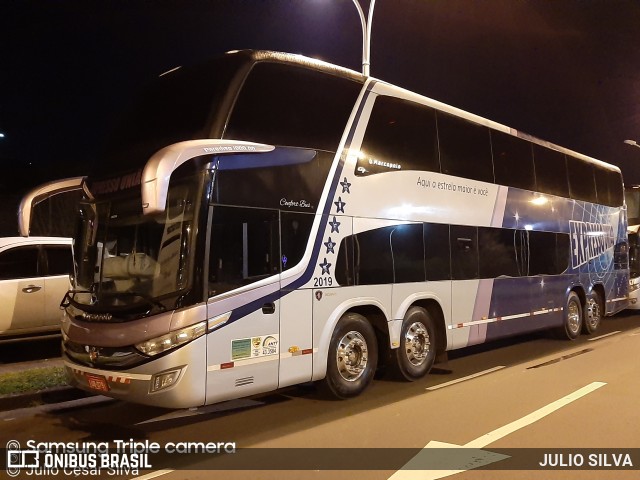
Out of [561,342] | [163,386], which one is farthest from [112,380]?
[561,342]

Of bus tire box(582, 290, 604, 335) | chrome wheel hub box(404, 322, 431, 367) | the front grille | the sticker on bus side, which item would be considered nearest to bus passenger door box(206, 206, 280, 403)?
the sticker on bus side

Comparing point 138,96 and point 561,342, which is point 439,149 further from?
point 561,342

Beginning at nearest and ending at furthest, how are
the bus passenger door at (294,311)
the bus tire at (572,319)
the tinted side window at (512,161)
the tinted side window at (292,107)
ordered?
the tinted side window at (292,107)
the bus passenger door at (294,311)
the tinted side window at (512,161)
the bus tire at (572,319)

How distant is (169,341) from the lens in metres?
5.46

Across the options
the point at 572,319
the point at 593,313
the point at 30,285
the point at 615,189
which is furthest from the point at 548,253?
the point at 30,285

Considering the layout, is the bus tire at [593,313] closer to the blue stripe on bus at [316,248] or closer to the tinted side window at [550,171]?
the tinted side window at [550,171]

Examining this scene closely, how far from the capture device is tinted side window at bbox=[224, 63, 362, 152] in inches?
244

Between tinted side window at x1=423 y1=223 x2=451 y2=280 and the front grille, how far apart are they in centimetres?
461

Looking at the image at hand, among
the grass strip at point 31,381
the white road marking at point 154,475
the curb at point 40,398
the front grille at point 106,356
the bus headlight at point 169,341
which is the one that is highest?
the bus headlight at point 169,341

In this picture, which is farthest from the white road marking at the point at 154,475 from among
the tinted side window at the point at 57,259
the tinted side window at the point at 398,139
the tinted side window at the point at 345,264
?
the tinted side window at the point at 57,259

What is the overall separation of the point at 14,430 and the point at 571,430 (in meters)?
6.09

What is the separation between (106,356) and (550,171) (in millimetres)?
9907

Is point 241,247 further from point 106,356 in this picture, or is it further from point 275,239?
point 106,356

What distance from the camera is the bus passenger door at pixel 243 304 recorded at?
5715mm
